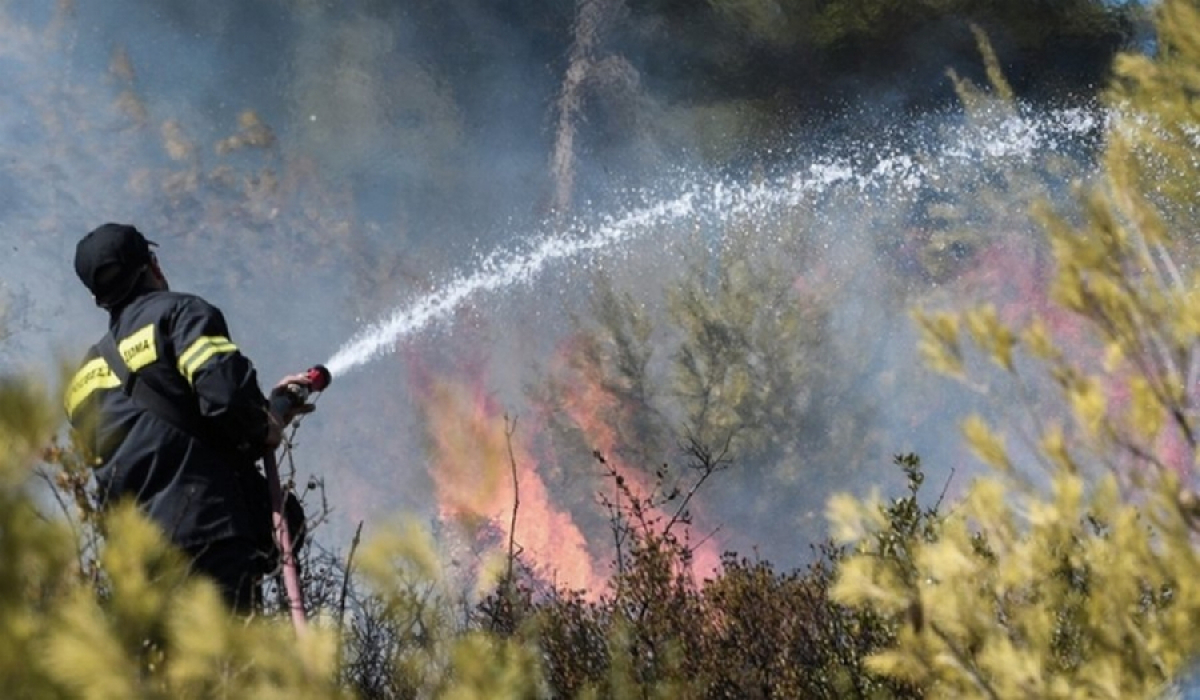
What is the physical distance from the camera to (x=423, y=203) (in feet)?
46.2

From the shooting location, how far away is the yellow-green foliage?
2.00 m

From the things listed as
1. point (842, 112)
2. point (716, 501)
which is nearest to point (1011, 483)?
point (716, 501)

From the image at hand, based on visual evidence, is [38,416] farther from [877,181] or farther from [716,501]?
[877,181]

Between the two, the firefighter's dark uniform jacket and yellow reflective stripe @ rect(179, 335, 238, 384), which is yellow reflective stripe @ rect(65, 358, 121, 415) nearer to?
the firefighter's dark uniform jacket

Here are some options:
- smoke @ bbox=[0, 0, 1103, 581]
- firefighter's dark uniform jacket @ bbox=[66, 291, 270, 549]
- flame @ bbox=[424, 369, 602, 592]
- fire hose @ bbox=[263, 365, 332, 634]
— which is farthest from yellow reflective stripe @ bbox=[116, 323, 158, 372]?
smoke @ bbox=[0, 0, 1103, 581]

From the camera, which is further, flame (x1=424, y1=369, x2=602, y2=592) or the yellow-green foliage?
flame (x1=424, y1=369, x2=602, y2=592)

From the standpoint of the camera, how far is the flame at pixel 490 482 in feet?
40.2

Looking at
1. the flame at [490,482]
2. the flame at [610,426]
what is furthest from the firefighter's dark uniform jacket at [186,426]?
A: the flame at [610,426]

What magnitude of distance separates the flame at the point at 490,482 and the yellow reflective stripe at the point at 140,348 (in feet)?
30.9

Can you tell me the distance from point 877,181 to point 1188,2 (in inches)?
481

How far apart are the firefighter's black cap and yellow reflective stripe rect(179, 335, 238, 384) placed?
0.94 ft

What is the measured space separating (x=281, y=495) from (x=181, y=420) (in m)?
0.28

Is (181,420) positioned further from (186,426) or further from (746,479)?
(746,479)

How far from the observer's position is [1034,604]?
2.21 metres
